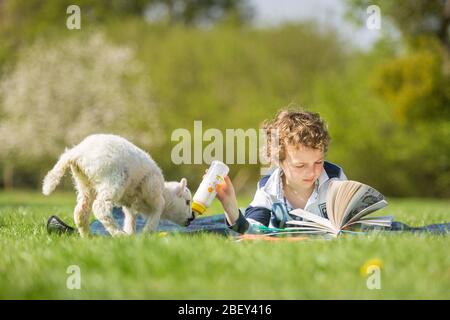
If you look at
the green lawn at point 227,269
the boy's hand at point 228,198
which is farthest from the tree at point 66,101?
the green lawn at point 227,269

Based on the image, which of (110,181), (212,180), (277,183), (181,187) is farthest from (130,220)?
(277,183)

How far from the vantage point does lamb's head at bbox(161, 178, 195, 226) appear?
5355 mm

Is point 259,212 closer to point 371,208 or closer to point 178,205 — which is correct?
point 178,205

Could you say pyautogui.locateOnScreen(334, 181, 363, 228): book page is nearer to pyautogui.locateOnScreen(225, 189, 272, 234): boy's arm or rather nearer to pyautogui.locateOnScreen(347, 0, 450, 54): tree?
pyautogui.locateOnScreen(225, 189, 272, 234): boy's arm

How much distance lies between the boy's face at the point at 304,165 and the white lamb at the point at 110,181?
41.2 inches

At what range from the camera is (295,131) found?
507cm

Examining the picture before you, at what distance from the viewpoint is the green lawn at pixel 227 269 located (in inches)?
109

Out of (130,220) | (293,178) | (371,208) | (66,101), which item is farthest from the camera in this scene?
(66,101)

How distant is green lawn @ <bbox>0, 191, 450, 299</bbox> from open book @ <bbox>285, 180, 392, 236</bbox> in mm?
601

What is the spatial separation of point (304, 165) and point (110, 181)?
1.46 metres

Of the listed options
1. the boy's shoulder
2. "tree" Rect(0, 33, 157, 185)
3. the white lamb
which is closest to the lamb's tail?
the white lamb

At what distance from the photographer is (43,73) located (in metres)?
24.8

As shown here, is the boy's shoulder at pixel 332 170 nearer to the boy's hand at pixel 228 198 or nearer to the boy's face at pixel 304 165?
the boy's face at pixel 304 165
